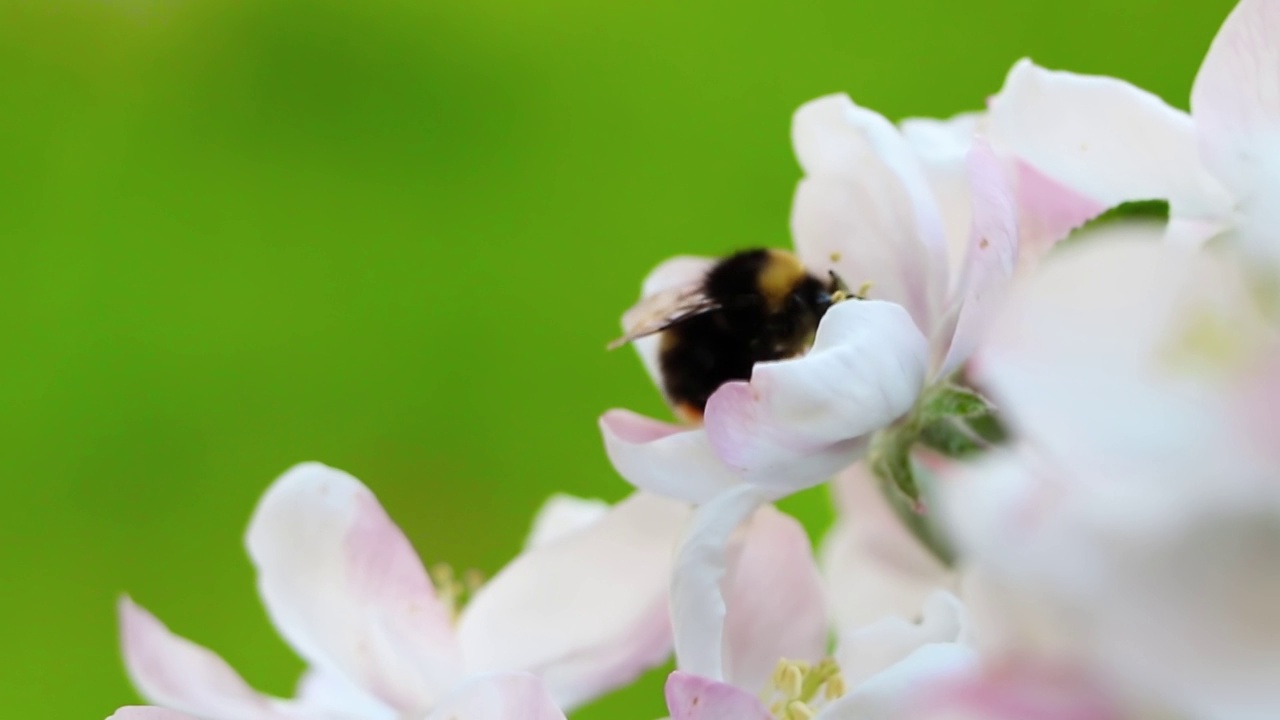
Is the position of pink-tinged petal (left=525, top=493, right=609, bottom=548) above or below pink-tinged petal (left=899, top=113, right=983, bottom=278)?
below

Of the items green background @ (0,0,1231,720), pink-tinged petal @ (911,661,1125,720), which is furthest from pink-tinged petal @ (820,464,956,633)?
green background @ (0,0,1231,720)

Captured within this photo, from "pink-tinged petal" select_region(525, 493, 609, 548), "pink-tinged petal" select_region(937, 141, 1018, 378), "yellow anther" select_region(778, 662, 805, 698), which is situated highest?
"pink-tinged petal" select_region(937, 141, 1018, 378)

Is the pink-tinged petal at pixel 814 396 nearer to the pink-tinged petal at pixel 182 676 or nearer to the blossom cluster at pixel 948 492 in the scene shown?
the blossom cluster at pixel 948 492

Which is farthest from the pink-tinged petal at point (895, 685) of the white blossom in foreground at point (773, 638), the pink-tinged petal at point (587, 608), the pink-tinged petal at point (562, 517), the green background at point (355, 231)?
the green background at point (355, 231)

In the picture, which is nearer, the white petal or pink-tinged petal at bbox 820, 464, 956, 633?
the white petal

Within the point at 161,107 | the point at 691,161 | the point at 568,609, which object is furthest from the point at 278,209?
the point at 568,609

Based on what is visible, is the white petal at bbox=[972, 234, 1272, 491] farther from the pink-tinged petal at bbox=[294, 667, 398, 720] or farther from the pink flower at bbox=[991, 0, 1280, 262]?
the pink-tinged petal at bbox=[294, 667, 398, 720]

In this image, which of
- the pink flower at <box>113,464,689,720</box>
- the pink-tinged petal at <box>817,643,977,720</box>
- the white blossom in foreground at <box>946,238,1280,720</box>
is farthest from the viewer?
the pink flower at <box>113,464,689,720</box>
